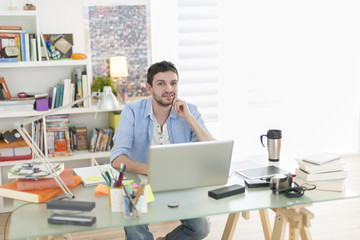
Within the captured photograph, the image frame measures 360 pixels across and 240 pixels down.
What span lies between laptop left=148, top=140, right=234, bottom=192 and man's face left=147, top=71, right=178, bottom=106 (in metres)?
0.78

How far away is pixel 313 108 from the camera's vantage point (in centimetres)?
506

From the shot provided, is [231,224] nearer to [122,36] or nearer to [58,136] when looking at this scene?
[58,136]

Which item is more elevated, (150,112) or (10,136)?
(150,112)

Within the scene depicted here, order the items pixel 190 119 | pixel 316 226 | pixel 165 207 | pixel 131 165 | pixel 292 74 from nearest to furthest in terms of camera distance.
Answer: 1. pixel 165 207
2. pixel 131 165
3. pixel 190 119
4. pixel 316 226
5. pixel 292 74

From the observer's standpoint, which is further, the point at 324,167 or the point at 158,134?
the point at 158,134

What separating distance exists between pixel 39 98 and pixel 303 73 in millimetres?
2776

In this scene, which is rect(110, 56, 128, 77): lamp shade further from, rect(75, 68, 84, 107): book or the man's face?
the man's face

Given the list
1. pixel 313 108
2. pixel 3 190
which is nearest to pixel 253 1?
pixel 313 108

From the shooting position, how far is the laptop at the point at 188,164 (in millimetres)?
1964

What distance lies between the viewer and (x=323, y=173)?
2.17 metres

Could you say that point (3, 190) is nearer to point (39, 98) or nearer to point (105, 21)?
point (39, 98)

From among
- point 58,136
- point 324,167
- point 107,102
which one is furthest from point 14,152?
point 324,167

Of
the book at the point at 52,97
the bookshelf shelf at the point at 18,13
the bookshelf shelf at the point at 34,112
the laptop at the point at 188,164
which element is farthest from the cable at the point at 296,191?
the bookshelf shelf at the point at 18,13

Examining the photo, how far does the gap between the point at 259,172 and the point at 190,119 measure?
58 centimetres
